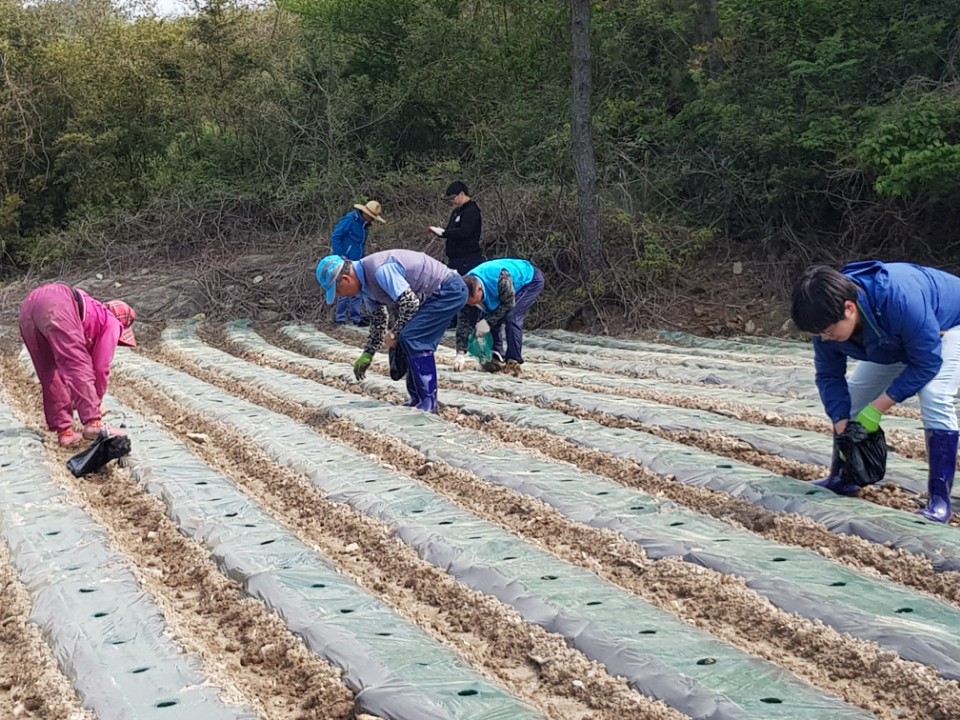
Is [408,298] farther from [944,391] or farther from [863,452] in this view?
[944,391]

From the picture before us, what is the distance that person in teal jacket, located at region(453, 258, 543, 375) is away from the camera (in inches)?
299

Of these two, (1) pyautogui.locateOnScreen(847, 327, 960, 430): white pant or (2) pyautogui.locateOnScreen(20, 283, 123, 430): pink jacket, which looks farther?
(2) pyautogui.locateOnScreen(20, 283, 123, 430): pink jacket

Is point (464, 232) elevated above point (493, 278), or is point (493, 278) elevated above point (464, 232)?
point (464, 232)

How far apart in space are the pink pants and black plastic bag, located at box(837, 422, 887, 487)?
4285 mm

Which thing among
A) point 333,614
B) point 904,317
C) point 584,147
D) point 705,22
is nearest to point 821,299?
point 904,317

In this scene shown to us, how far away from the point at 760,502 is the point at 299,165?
16.2 metres

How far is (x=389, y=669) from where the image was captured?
2973mm

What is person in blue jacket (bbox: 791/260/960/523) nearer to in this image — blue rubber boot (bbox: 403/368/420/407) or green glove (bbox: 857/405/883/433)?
green glove (bbox: 857/405/883/433)

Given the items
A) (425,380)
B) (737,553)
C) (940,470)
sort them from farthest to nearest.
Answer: (425,380) → (940,470) → (737,553)

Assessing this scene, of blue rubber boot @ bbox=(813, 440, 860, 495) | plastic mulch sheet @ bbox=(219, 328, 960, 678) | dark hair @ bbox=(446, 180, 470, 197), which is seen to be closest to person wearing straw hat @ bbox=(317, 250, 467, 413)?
plastic mulch sheet @ bbox=(219, 328, 960, 678)

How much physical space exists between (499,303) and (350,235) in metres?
4.20

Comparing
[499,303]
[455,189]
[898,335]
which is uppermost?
[455,189]

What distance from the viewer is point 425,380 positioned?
21.9 feet

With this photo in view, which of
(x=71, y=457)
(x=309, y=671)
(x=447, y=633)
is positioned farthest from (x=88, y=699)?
(x=71, y=457)
